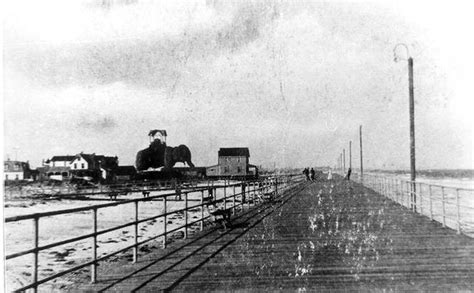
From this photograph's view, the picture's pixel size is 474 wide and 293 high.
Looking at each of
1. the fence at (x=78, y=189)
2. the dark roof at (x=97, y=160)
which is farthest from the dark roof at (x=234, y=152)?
the fence at (x=78, y=189)

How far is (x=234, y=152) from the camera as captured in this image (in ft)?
294

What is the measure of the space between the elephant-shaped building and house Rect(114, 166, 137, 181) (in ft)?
6.85

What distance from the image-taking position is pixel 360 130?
5156 cm

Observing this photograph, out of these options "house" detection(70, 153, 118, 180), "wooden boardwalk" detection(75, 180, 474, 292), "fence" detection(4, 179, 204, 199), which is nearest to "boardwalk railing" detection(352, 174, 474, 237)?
"wooden boardwalk" detection(75, 180, 474, 292)

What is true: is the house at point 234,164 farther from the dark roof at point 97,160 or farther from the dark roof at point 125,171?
the dark roof at point 97,160

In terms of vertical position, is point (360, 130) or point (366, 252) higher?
point (360, 130)

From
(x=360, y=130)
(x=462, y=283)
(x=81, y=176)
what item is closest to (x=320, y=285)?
(x=462, y=283)

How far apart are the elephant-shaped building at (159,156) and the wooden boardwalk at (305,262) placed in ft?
236

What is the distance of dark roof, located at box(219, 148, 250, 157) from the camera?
88.6 metres

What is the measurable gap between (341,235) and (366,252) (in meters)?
2.28

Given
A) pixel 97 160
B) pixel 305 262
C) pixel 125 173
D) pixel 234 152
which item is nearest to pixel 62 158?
pixel 97 160

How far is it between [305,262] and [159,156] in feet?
259

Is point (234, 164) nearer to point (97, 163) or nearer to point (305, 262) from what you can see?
point (97, 163)

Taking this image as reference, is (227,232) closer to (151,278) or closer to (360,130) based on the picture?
Answer: (151,278)
